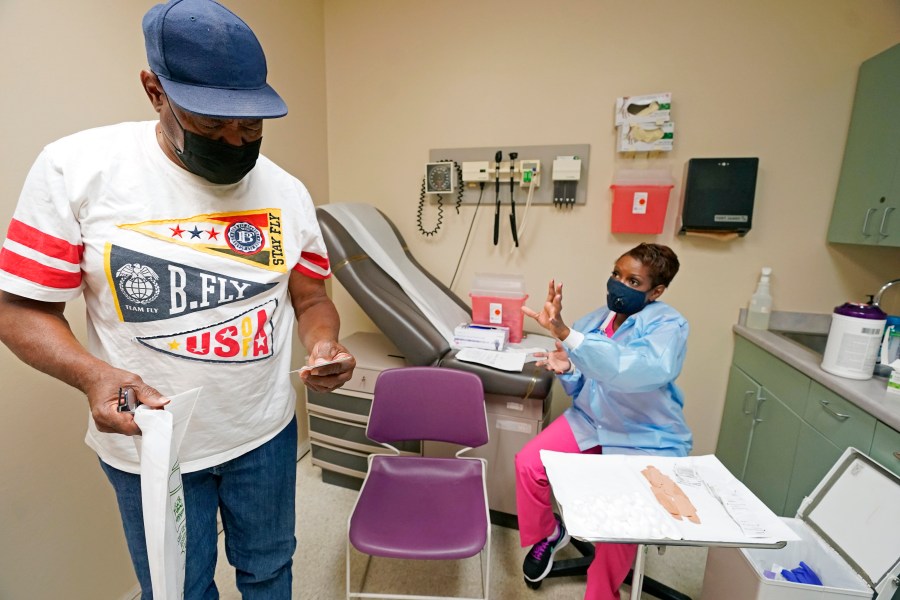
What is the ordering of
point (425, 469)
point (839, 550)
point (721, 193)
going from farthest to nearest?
point (721, 193)
point (425, 469)
point (839, 550)

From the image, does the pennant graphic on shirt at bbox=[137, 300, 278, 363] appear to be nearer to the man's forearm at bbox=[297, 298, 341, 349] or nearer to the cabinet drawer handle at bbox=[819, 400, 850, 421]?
the man's forearm at bbox=[297, 298, 341, 349]

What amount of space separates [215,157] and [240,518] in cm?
84

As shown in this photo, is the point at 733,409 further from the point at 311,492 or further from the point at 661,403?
the point at 311,492

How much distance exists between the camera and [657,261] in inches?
59.2

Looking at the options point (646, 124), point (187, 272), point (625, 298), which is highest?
point (646, 124)

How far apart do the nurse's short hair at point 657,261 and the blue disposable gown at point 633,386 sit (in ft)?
0.32

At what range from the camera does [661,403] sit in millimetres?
1499

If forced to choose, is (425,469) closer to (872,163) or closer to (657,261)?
(657,261)

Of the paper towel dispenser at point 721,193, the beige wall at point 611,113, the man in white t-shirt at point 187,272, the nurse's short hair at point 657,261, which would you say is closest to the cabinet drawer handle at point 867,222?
the beige wall at point 611,113

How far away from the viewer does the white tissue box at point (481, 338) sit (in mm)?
1956

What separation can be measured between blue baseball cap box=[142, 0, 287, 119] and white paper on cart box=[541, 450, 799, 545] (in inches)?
41.8

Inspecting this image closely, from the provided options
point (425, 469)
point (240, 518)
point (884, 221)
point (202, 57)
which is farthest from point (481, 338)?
point (884, 221)

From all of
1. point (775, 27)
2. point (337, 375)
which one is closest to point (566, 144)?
point (775, 27)

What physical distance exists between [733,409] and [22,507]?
2.77 metres
